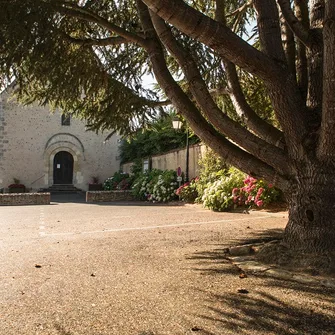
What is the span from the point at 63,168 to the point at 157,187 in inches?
541

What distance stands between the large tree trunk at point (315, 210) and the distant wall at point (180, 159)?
9.56m

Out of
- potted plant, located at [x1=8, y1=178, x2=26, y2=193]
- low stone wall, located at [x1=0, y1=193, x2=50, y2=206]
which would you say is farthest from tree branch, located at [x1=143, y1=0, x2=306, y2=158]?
potted plant, located at [x1=8, y1=178, x2=26, y2=193]

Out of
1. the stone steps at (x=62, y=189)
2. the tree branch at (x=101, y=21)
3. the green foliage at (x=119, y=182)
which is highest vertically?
the tree branch at (x=101, y=21)

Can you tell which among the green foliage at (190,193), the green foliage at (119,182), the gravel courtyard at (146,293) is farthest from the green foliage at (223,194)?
the green foliage at (119,182)

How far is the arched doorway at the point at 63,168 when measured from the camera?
88.1ft

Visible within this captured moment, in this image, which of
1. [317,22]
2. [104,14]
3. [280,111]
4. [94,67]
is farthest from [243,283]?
[104,14]

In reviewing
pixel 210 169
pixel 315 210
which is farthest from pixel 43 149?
pixel 315 210

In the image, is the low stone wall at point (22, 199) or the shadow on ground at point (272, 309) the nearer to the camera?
the shadow on ground at point (272, 309)

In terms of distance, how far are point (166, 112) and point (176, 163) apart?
9.75 meters

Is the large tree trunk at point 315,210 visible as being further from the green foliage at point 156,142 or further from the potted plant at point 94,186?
the potted plant at point 94,186

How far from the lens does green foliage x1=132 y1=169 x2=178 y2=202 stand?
15.0 meters

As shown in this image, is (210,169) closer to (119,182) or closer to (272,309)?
(272,309)

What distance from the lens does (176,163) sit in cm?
1700

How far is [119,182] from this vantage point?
23.7 meters
